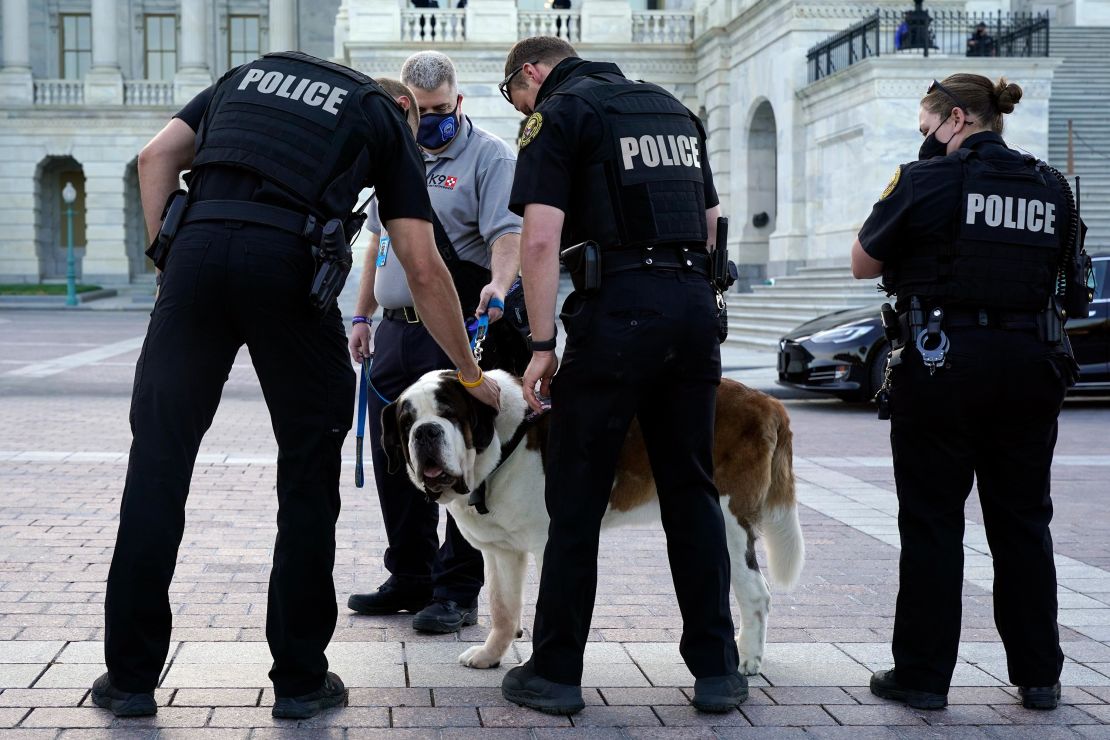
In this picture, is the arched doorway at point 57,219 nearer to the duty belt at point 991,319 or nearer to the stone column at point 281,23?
the stone column at point 281,23

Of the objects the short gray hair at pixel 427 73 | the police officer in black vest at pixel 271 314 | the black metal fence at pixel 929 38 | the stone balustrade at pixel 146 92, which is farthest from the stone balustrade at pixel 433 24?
the police officer in black vest at pixel 271 314

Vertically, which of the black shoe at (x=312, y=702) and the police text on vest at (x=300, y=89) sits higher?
the police text on vest at (x=300, y=89)

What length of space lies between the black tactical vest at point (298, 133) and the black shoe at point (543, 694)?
1569 millimetres

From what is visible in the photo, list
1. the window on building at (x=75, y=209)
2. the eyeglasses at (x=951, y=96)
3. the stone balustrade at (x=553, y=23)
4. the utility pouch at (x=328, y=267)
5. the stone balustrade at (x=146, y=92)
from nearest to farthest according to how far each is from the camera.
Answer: the utility pouch at (x=328, y=267), the eyeglasses at (x=951, y=96), the stone balustrade at (x=553, y=23), the stone balustrade at (x=146, y=92), the window on building at (x=75, y=209)

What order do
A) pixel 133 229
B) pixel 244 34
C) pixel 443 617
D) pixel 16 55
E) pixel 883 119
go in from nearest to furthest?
1. pixel 443 617
2. pixel 883 119
3. pixel 16 55
4. pixel 133 229
5. pixel 244 34

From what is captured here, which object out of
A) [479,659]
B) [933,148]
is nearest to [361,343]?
[479,659]

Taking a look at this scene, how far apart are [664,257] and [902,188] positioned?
809mm

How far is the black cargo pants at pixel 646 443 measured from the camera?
403 cm

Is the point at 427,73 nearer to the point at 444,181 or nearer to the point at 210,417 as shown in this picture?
the point at 444,181

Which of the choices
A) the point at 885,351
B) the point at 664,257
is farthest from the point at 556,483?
the point at 885,351

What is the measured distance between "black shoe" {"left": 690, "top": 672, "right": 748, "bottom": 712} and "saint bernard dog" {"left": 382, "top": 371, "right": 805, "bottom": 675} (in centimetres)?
41

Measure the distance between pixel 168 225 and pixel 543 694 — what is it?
1.84 m

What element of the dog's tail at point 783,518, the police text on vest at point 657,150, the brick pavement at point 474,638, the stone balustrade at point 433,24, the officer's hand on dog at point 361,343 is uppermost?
the stone balustrade at point 433,24

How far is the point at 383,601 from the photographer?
5.35 m
